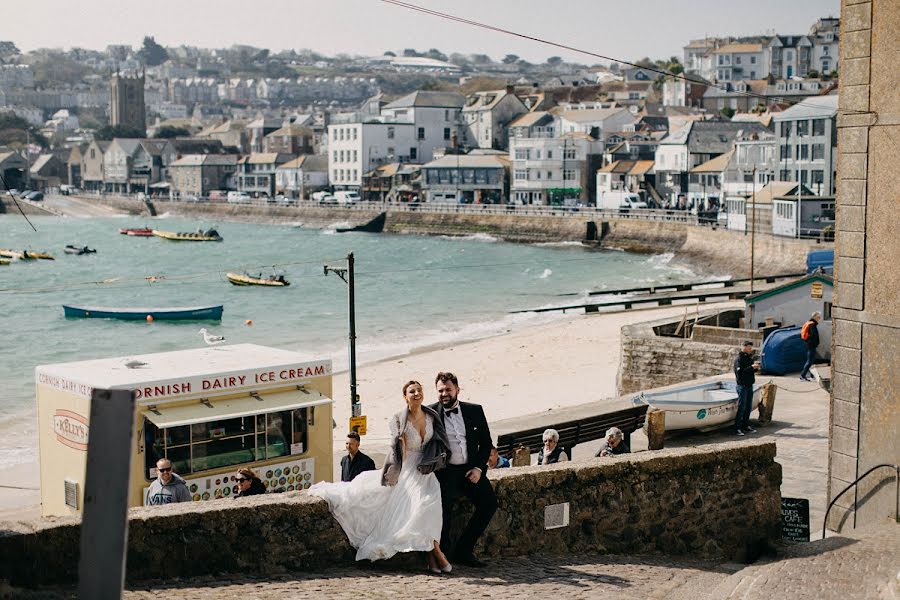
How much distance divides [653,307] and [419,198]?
69.7 metres

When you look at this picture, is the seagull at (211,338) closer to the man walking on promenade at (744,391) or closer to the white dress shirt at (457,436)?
the man walking on promenade at (744,391)

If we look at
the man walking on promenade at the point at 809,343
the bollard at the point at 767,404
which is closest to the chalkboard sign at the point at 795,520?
the bollard at the point at 767,404

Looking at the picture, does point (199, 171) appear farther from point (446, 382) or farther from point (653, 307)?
point (446, 382)

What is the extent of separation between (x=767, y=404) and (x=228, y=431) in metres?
7.45

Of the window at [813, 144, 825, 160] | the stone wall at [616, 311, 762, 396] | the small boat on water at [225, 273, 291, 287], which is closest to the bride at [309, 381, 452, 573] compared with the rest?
the stone wall at [616, 311, 762, 396]

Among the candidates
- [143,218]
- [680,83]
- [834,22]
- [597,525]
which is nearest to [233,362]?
[597,525]

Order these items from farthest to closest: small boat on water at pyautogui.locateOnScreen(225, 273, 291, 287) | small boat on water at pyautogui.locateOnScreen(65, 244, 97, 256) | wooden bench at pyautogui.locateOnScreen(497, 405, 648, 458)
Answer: small boat on water at pyautogui.locateOnScreen(65, 244, 97, 256), small boat on water at pyautogui.locateOnScreen(225, 273, 291, 287), wooden bench at pyautogui.locateOnScreen(497, 405, 648, 458)

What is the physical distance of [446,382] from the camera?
290 inches

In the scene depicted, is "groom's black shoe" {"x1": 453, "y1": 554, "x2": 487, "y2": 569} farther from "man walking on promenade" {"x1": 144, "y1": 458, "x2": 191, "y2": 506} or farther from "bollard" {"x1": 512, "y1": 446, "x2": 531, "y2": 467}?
"bollard" {"x1": 512, "y1": 446, "x2": 531, "y2": 467}

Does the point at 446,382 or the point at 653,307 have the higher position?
the point at 446,382

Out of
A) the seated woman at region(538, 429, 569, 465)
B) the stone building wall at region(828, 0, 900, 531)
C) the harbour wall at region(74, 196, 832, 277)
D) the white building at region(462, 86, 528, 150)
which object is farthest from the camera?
the white building at region(462, 86, 528, 150)

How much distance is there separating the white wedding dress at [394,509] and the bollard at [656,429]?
7.06 metres

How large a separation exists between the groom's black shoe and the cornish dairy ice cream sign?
4.91 meters

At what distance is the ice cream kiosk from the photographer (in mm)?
11352
